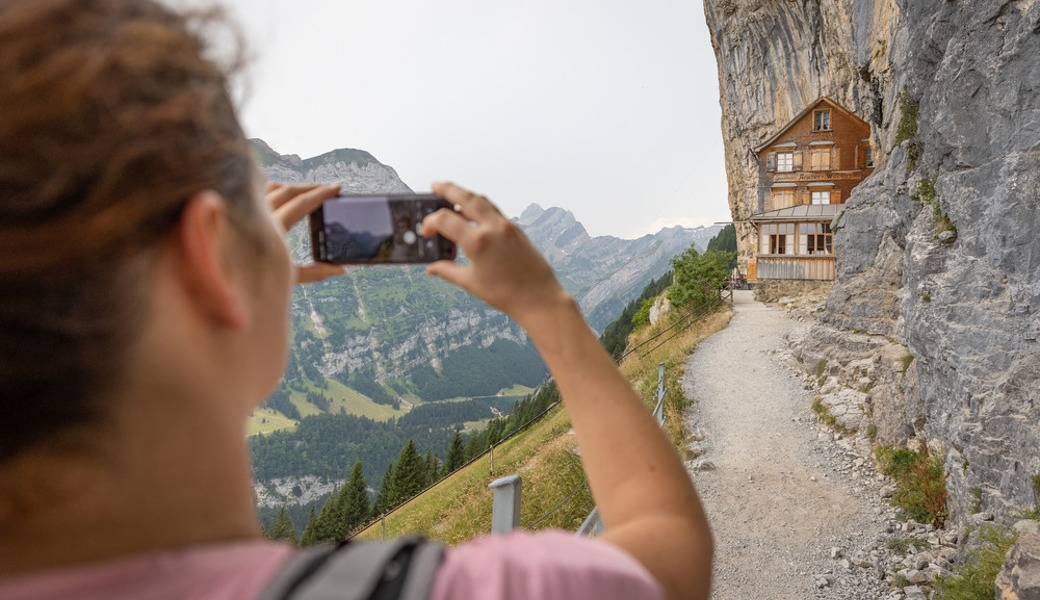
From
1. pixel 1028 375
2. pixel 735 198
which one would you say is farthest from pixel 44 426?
pixel 735 198

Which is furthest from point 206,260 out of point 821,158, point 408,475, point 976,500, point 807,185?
point 408,475

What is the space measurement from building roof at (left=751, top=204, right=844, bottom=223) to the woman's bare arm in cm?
3150

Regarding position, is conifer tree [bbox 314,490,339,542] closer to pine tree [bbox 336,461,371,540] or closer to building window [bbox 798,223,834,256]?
pine tree [bbox 336,461,371,540]

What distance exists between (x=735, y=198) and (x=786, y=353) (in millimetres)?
29808

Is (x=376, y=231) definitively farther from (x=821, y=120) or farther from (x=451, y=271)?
(x=821, y=120)

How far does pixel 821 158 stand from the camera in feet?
101

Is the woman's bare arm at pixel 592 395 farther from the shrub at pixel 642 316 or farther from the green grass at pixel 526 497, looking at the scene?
the shrub at pixel 642 316

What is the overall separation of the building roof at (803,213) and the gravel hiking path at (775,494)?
46.8ft

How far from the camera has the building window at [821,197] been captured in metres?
30.6

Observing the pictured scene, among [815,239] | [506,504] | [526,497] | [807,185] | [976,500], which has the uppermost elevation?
[807,185]

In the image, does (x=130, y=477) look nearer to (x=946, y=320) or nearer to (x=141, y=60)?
(x=141, y=60)

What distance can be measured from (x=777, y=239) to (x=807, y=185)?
16.0 ft

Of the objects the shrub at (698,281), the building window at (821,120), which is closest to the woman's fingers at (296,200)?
the shrub at (698,281)

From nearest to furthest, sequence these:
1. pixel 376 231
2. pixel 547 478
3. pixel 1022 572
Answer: pixel 376 231 < pixel 1022 572 < pixel 547 478
